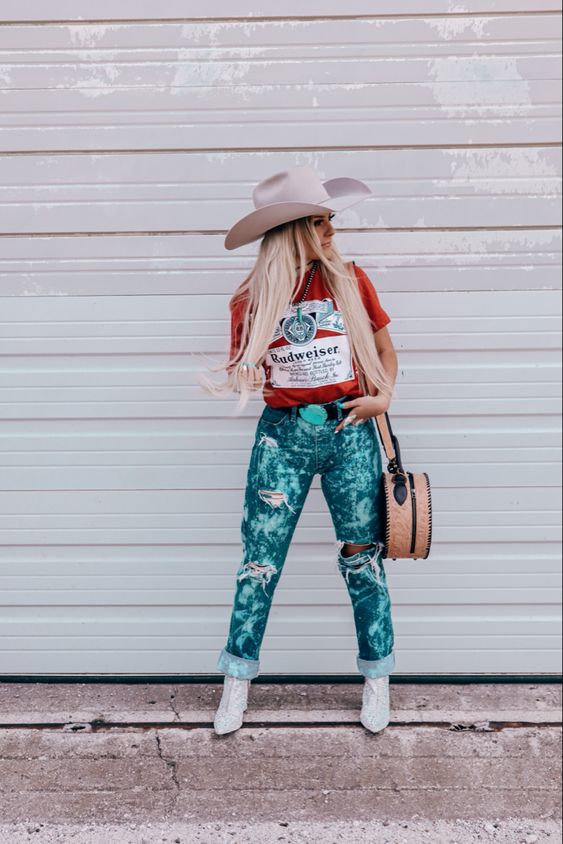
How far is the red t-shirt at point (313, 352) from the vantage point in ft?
9.17

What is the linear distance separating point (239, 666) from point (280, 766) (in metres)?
0.38

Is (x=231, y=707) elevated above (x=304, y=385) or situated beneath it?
situated beneath

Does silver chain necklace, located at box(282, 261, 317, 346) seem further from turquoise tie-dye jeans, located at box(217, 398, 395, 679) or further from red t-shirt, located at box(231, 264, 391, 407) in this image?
turquoise tie-dye jeans, located at box(217, 398, 395, 679)

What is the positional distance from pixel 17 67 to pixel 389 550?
229 centimetres

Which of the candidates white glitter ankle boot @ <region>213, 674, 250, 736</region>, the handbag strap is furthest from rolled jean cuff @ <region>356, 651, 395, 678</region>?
the handbag strap

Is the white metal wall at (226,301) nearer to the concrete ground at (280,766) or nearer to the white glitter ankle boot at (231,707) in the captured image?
the concrete ground at (280,766)

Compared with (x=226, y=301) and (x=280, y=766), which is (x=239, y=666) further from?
(x=226, y=301)

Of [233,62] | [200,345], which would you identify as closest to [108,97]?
[233,62]

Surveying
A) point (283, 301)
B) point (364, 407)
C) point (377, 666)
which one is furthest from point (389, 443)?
point (377, 666)

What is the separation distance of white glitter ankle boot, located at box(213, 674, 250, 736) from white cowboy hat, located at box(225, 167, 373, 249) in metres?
1.66

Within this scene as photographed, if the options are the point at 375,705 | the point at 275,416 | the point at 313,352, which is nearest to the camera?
the point at 313,352

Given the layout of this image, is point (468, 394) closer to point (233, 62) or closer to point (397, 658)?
point (397, 658)

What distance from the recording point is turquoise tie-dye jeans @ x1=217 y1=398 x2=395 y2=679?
2.89 meters

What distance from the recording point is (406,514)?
2.84 m
